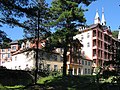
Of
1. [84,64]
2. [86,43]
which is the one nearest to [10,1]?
[84,64]

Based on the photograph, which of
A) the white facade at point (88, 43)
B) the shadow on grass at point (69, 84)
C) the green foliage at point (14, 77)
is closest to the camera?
the shadow on grass at point (69, 84)

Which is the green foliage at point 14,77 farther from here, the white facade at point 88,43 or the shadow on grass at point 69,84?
the white facade at point 88,43

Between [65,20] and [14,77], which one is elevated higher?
[65,20]

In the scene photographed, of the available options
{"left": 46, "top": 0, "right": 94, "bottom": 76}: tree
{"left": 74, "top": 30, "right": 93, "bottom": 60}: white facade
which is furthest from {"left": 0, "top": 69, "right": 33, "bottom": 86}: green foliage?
{"left": 74, "top": 30, "right": 93, "bottom": 60}: white facade

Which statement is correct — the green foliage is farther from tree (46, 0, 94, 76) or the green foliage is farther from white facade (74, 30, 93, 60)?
white facade (74, 30, 93, 60)

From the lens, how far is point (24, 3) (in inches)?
865

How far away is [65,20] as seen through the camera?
144 ft

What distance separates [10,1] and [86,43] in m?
75.8

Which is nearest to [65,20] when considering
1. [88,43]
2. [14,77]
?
[14,77]

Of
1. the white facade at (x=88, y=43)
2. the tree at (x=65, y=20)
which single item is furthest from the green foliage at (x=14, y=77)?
the white facade at (x=88, y=43)

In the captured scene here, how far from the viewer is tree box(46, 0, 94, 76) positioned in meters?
42.3

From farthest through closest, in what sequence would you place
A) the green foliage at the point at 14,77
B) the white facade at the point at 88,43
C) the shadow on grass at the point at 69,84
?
the white facade at the point at 88,43 → the green foliage at the point at 14,77 → the shadow on grass at the point at 69,84

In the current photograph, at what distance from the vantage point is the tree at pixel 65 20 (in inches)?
1665

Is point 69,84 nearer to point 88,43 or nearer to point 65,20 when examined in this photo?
point 65,20
